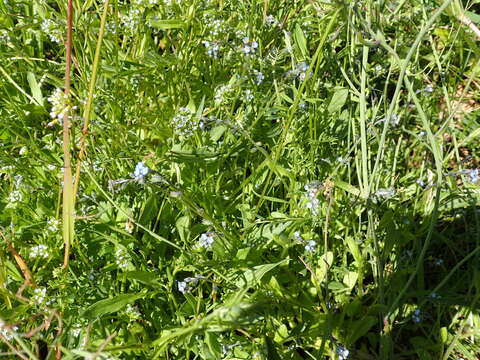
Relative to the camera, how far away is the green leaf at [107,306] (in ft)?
4.71

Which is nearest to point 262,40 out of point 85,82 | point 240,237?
point 85,82

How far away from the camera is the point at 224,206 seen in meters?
1.83

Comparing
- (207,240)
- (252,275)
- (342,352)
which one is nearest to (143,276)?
(207,240)

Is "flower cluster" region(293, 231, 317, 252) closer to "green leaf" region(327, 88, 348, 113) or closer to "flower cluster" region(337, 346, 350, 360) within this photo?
"flower cluster" region(337, 346, 350, 360)

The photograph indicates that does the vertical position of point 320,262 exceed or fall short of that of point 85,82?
it falls short

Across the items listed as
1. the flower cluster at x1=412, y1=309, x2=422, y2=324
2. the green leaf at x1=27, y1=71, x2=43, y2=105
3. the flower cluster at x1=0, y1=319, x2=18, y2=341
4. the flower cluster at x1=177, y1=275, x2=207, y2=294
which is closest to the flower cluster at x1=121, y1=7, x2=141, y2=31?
the green leaf at x1=27, y1=71, x2=43, y2=105

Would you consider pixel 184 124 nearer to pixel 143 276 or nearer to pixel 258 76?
pixel 258 76

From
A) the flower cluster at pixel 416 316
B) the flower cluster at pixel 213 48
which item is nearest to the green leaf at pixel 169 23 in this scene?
the flower cluster at pixel 213 48

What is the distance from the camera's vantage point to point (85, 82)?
5.82 ft

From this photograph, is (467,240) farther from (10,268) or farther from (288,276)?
(10,268)

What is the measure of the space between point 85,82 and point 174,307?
82 centimetres

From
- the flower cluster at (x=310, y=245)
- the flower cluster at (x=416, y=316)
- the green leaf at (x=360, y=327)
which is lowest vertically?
the flower cluster at (x=416, y=316)

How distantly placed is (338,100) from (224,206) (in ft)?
1.90

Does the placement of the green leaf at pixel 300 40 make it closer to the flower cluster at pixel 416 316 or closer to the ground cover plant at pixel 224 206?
the ground cover plant at pixel 224 206
